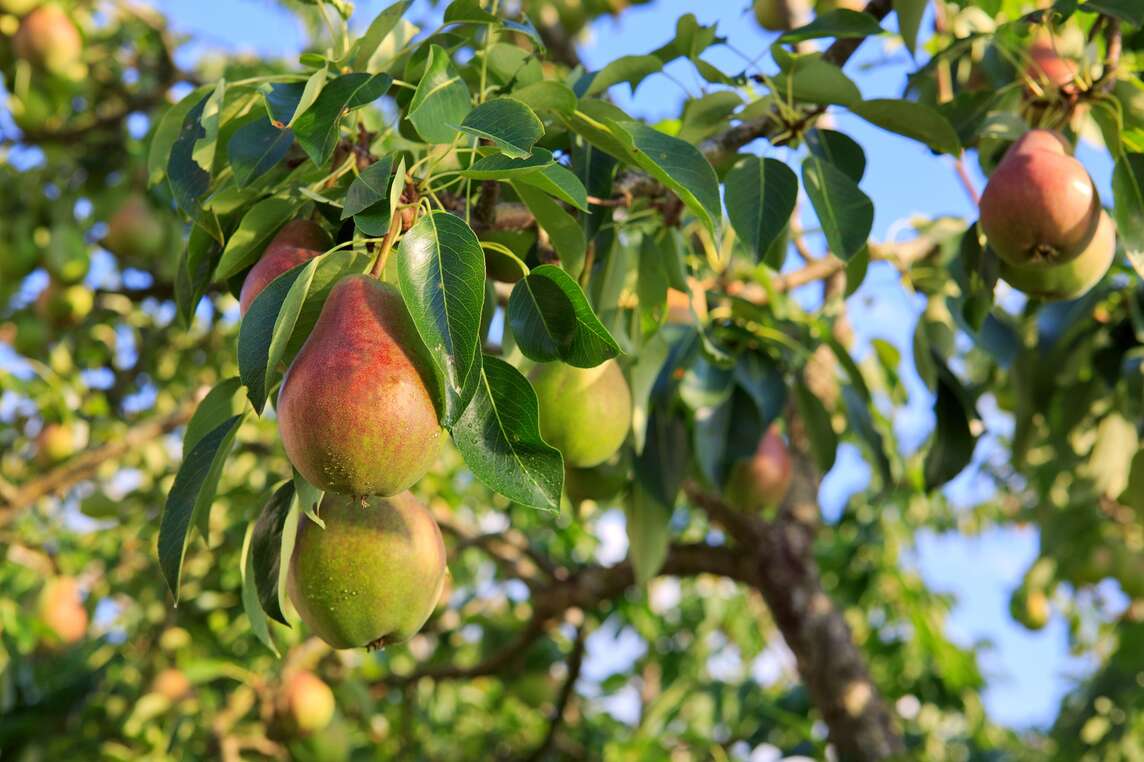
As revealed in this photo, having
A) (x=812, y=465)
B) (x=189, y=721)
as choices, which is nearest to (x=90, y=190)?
(x=189, y=721)

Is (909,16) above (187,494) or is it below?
above

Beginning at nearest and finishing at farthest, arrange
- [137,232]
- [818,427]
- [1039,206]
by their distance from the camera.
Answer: [1039,206] → [818,427] → [137,232]

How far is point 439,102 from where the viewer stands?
111cm

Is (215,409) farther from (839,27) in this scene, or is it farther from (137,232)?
(137,232)

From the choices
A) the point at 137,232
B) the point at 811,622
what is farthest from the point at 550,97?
the point at 137,232

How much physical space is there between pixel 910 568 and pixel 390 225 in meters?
3.41

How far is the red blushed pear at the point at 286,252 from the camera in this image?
114 centimetres

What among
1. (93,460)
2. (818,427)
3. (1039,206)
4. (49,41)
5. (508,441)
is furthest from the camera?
(49,41)

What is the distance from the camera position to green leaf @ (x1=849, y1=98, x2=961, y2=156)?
143 centimetres

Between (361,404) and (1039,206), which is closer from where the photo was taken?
(361,404)

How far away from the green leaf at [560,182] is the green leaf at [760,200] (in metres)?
0.35

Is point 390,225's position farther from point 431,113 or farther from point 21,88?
point 21,88

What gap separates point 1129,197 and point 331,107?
98 cm

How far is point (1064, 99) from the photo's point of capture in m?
1.61
